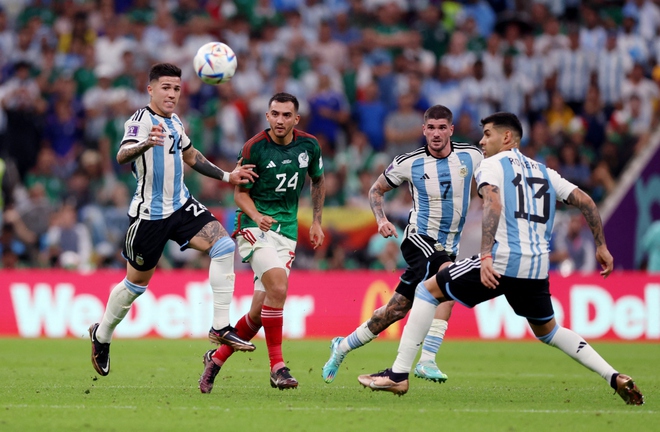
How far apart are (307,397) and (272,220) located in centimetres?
161

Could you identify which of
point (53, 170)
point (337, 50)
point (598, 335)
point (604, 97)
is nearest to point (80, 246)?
point (53, 170)

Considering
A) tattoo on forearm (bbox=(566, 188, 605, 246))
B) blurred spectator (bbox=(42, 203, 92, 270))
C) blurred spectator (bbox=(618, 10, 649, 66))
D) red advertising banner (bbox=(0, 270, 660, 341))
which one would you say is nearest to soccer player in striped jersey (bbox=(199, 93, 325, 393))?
tattoo on forearm (bbox=(566, 188, 605, 246))

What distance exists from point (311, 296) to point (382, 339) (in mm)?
1400

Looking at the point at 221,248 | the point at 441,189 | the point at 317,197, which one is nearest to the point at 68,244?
the point at 317,197

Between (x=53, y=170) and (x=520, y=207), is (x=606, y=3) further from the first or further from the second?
(x=520, y=207)

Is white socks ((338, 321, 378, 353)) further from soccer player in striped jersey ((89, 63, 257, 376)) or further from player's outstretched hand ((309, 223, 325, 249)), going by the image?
soccer player in striped jersey ((89, 63, 257, 376))

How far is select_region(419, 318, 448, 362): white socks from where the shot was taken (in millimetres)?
10023

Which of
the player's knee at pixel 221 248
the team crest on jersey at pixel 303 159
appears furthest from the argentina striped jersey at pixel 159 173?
the team crest on jersey at pixel 303 159

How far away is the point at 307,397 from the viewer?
8.65m

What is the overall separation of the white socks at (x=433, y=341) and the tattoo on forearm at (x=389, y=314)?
0.53 m

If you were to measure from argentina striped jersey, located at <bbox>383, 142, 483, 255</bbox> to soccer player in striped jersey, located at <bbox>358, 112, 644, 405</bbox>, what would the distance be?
1385 mm

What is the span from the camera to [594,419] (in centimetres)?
739

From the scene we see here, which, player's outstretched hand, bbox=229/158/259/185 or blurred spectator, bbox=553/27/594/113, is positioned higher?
blurred spectator, bbox=553/27/594/113

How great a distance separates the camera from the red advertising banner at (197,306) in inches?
639
